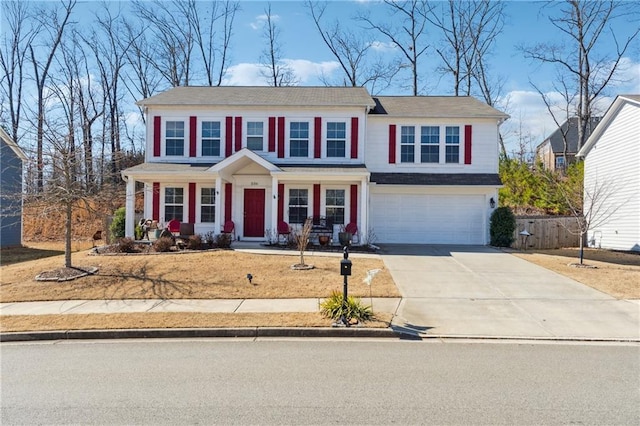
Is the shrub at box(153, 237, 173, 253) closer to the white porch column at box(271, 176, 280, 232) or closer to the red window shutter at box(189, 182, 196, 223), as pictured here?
the red window shutter at box(189, 182, 196, 223)

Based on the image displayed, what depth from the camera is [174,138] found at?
65.4ft

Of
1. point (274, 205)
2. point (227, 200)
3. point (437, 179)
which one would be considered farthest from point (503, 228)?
point (227, 200)

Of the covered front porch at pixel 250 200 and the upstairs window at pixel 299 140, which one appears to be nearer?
the covered front porch at pixel 250 200

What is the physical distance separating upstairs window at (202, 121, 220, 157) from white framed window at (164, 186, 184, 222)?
6.79 feet

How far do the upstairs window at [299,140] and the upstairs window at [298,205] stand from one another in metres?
1.77

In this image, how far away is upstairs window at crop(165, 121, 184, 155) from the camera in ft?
65.3

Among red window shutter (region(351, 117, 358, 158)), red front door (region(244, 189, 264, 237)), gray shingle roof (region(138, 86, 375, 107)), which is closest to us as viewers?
red front door (region(244, 189, 264, 237))

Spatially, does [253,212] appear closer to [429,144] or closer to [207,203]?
[207,203]

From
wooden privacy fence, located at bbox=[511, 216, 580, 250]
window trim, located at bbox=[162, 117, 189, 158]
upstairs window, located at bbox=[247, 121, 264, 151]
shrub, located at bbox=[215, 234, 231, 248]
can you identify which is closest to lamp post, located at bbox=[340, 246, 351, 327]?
shrub, located at bbox=[215, 234, 231, 248]

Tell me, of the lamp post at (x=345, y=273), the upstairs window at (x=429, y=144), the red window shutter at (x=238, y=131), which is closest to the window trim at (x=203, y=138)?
the red window shutter at (x=238, y=131)

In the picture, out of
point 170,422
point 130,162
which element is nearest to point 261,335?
point 170,422

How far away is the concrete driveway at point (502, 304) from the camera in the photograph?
802 cm

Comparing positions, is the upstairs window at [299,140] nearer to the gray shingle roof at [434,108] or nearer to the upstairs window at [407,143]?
the gray shingle roof at [434,108]

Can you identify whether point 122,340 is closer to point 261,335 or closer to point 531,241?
point 261,335
